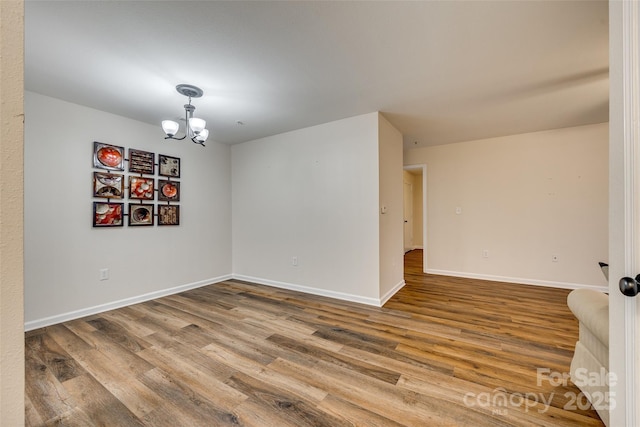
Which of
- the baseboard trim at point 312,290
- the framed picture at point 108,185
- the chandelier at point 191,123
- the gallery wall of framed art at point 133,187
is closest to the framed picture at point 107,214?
the gallery wall of framed art at point 133,187

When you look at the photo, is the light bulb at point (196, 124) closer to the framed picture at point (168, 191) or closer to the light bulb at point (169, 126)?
the light bulb at point (169, 126)

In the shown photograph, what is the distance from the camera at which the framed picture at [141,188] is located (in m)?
3.24

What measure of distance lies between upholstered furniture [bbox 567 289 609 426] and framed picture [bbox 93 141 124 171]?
4465 millimetres

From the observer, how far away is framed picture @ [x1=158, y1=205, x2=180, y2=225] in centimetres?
354

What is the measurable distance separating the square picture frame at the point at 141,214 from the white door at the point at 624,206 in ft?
13.7

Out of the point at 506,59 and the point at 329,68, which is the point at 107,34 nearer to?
the point at 329,68

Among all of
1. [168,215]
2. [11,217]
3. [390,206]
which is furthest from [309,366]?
[168,215]

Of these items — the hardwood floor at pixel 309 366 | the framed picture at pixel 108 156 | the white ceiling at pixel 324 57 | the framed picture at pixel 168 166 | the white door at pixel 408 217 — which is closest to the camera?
the hardwood floor at pixel 309 366

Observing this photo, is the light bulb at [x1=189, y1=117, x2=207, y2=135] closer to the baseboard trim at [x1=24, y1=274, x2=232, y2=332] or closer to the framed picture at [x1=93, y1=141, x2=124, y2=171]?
the framed picture at [x1=93, y1=141, x2=124, y2=171]

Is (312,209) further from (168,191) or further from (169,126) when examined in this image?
(168,191)

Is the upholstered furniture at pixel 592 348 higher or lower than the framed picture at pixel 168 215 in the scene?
lower

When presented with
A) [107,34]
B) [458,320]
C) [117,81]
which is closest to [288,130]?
[117,81]

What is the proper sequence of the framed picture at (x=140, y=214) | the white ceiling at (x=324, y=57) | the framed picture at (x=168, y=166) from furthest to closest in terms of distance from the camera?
the framed picture at (x=168, y=166), the framed picture at (x=140, y=214), the white ceiling at (x=324, y=57)

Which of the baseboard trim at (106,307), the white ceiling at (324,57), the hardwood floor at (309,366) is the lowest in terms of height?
the hardwood floor at (309,366)
